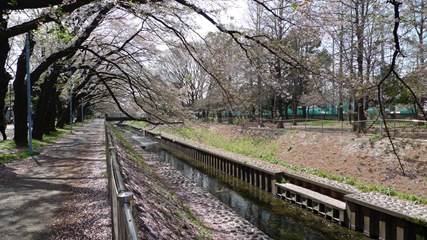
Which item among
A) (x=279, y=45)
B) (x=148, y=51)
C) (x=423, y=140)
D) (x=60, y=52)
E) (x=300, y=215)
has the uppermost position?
(x=148, y=51)

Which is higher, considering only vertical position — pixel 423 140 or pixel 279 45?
pixel 279 45

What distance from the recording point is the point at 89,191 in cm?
688

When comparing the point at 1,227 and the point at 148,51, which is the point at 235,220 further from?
the point at 148,51

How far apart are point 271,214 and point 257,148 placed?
9.75 meters

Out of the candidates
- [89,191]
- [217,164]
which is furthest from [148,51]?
[89,191]

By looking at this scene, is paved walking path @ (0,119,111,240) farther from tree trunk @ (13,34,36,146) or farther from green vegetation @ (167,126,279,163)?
green vegetation @ (167,126,279,163)

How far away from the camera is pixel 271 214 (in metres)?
11.0

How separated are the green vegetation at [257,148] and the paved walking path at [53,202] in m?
6.41

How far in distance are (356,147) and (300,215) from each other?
5749mm

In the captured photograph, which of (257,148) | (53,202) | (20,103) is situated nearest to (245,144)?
(257,148)

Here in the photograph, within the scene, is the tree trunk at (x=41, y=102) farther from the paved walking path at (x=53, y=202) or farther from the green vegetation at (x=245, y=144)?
the paved walking path at (x=53, y=202)

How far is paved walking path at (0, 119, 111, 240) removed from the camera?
462 cm

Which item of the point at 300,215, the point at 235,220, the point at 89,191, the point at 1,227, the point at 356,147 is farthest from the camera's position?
the point at 356,147

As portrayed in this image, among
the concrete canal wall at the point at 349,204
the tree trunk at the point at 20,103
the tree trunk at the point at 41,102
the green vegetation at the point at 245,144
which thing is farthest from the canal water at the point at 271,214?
the tree trunk at the point at 41,102
